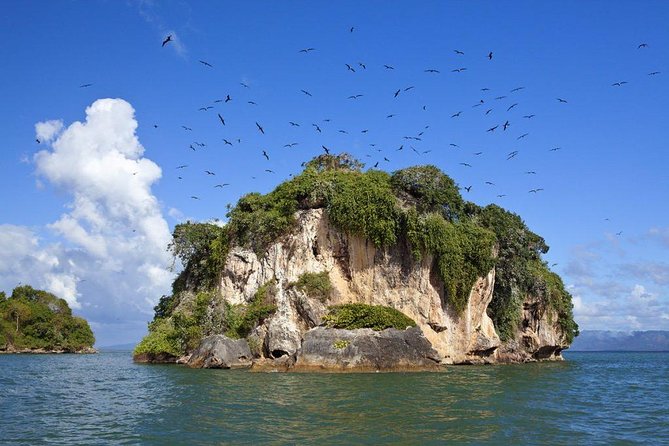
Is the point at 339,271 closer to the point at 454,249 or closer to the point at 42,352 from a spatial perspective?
the point at 454,249

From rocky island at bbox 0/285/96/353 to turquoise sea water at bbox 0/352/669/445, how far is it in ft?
171

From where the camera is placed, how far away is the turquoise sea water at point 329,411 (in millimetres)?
14012

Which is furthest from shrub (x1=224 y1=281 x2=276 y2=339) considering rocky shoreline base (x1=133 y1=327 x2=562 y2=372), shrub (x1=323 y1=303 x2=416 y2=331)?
shrub (x1=323 y1=303 x2=416 y2=331)

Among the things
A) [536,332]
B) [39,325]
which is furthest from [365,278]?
[39,325]

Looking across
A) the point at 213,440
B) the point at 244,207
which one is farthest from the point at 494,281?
the point at 213,440

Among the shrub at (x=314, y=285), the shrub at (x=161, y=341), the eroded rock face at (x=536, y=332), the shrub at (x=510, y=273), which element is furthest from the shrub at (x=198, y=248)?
the eroded rock face at (x=536, y=332)

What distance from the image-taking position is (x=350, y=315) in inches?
1384

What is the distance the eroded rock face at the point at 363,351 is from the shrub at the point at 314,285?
4.82m

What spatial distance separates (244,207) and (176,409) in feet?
91.1

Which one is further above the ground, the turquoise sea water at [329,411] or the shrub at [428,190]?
the shrub at [428,190]

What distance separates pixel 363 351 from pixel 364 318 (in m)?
3.28

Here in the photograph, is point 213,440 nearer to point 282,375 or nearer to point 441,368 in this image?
point 282,375

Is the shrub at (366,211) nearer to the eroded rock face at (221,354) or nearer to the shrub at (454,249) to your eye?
the shrub at (454,249)

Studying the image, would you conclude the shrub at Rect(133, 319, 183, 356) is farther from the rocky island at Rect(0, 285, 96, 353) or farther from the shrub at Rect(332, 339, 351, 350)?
the rocky island at Rect(0, 285, 96, 353)
